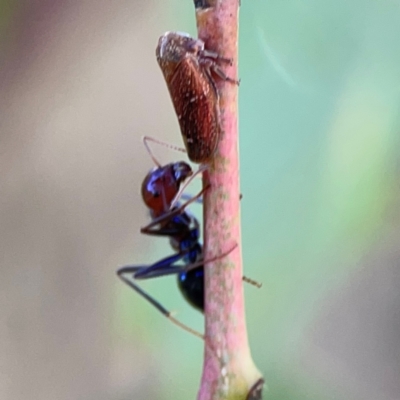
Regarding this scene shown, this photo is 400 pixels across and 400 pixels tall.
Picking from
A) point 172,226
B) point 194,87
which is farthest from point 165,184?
point 194,87

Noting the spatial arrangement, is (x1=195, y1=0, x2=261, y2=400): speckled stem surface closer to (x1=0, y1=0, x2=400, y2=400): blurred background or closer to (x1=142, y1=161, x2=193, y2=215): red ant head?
(x1=142, y1=161, x2=193, y2=215): red ant head

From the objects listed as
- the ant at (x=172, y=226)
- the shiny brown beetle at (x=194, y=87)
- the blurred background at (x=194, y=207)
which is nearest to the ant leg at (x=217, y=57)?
the shiny brown beetle at (x=194, y=87)

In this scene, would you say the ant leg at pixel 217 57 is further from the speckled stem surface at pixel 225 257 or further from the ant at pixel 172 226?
the ant at pixel 172 226

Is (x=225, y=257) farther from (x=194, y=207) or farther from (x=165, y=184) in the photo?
(x=194, y=207)

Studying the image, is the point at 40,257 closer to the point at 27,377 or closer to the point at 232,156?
the point at 27,377

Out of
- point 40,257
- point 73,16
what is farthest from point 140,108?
point 40,257
